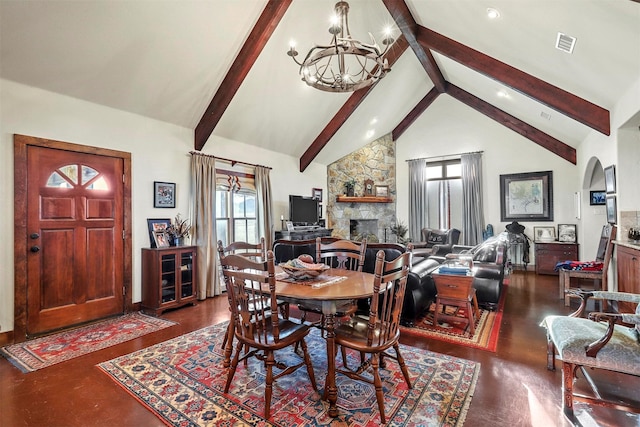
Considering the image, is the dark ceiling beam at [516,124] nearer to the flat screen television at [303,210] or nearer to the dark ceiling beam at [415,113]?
the dark ceiling beam at [415,113]

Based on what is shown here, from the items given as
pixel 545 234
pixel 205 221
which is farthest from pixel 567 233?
pixel 205 221

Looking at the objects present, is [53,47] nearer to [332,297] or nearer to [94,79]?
[94,79]

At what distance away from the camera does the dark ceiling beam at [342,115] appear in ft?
17.5

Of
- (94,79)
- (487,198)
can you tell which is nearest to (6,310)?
(94,79)

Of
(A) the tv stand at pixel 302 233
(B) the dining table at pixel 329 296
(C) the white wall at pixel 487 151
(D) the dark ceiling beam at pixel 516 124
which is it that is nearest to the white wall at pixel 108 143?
(A) the tv stand at pixel 302 233

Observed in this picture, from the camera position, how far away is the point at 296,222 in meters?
6.42

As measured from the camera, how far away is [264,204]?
5.91 meters

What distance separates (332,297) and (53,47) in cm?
367

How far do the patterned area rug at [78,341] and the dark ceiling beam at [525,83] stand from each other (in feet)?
17.8

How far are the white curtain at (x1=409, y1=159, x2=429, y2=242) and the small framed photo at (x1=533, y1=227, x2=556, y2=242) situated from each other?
94.3 inches

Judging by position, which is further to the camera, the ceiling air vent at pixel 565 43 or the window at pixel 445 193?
the window at pixel 445 193

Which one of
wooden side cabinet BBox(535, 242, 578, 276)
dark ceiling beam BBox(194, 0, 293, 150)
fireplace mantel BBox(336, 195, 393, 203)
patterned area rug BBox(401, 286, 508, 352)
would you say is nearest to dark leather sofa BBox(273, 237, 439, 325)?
patterned area rug BBox(401, 286, 508, 352)

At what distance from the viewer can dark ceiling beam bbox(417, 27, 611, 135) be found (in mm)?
3949

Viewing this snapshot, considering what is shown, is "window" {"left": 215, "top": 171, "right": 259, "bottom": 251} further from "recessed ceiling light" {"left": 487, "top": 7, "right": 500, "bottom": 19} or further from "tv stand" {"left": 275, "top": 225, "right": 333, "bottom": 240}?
"recessed ceiling light" {"left": 487, "top": 7, "right": 500, "bottom": 19}
